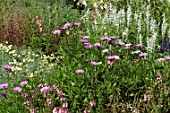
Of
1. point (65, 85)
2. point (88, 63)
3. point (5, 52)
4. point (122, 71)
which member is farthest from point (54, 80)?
point (5, 52)

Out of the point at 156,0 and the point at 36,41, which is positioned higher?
the point at 156,0

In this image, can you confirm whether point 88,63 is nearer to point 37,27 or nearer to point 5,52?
point 5,52

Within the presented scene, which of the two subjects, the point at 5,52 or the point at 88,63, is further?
the point at 5,52

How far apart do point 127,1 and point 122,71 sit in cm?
226

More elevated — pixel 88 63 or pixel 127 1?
pixel 127 1

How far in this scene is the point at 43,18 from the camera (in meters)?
6.69

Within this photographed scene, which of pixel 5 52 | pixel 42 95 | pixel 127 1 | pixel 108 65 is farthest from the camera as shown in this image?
pixel 127 1

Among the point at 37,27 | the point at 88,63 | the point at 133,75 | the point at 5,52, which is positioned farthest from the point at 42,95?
the point at 37,27

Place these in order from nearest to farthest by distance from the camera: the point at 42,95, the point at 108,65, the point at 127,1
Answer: the point at 42,95
the point at 108,65
the point at 127,1

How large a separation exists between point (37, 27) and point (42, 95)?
2.75 metres

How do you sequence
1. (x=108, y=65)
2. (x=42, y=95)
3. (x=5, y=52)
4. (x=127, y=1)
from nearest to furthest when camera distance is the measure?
1. (x=42, y=95)
2. (x=108, y=65)
3. (x=5, y=52)
4. (x=127, y=1)

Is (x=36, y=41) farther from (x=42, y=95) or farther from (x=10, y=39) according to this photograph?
(x=42, y=95)

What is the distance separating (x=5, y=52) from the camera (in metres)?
5.98

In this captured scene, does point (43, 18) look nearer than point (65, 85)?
No
